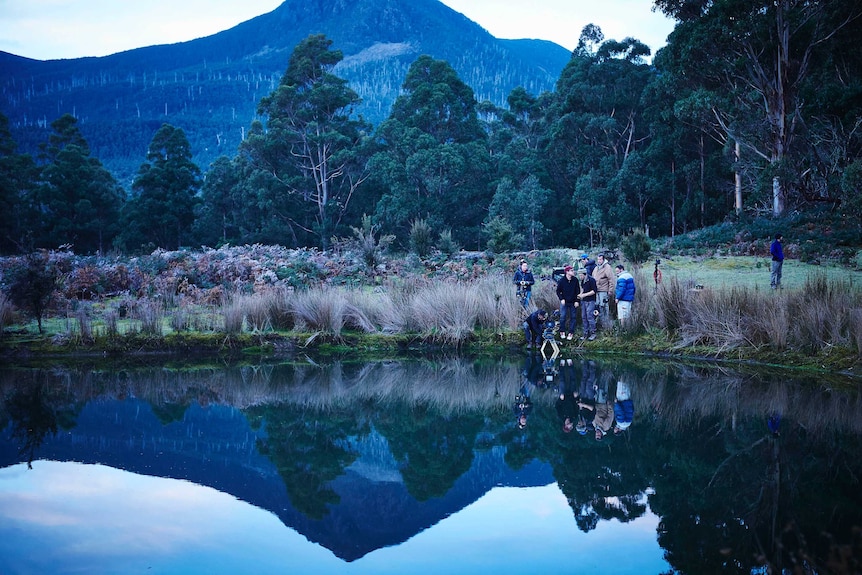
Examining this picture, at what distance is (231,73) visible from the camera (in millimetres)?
116688

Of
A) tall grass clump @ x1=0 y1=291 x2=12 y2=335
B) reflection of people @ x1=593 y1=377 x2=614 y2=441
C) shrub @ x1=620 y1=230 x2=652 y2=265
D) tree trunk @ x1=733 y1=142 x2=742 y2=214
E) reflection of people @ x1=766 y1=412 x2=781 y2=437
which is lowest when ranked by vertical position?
reflection of people @ x1=593 y1=377 x2=614 y2=441

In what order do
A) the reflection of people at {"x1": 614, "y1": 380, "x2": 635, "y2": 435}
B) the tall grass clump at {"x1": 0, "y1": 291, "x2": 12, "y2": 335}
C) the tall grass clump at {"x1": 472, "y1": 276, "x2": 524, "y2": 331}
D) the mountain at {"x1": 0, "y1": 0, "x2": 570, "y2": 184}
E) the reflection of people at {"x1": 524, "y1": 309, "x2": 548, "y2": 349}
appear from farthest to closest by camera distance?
the mountain at {"x1": 0, "y1": 0, "x2": 570, "y2": 184} → the tall grass clump at {"x1": 472, "y1": 276, "x2": 524, "y2": 331} → the tall grass clump at {"x1": 0, "y1": 291, "x2": 12, "y2": 335} → the reflection of people at {"x1": 524, "y1": 309, "x2": 548, "y2": 349} → the reflection of people at {"x1": 614, "y1": 380, "x2": 635, "y2": 435}

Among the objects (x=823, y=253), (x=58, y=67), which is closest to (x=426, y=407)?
(x=823, y=253)

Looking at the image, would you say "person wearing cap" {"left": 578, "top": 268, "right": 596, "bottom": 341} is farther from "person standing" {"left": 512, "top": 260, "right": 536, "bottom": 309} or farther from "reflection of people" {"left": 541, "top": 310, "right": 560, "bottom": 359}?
"person standing" {"left": 512, "top": 260, "right": 536, "bottom": 309}

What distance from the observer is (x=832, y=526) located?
20.6ft

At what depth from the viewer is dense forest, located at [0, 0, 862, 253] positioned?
31.7 meters

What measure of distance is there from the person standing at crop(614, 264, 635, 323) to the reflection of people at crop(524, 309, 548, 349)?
4.99 feet

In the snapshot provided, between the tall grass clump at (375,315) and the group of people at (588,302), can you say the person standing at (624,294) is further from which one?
the tall grass clump at (375,315)

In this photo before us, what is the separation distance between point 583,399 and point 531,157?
1447 inches

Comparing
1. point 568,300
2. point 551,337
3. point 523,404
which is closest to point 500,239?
point 568,300

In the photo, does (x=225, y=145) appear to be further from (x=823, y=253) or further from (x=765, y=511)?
(x=765, y=511)

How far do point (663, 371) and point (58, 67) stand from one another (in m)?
150

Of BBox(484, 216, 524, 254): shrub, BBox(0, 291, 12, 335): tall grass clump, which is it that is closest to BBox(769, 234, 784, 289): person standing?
BBox(484, 216, 524, 254): shrub

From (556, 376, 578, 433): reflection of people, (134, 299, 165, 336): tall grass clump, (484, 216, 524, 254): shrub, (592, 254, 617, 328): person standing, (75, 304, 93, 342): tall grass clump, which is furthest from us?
(484, 216, 524, 254): shrub
